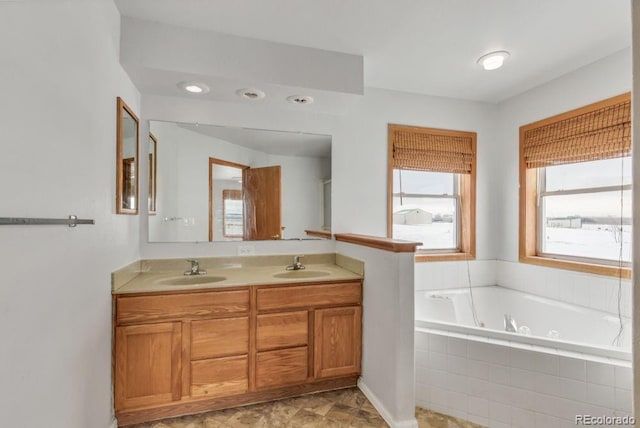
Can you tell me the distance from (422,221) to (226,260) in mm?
2022

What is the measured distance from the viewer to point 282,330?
206 cm

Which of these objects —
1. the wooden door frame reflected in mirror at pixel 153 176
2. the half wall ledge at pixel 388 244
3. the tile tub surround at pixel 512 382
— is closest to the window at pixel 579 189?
the tile tub surround at pixel 512 382

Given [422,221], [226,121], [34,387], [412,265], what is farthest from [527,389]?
[226,121]

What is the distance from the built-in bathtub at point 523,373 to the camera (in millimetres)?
1643

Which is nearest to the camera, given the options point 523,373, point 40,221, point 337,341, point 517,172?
point 40,221

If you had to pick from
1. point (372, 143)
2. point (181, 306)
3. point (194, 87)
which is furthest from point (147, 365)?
point (372, 143)

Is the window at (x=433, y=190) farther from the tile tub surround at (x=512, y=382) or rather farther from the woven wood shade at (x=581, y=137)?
the tile tub surround at (x=512, y=382)

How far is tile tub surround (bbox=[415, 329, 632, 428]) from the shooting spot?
163 centimetres

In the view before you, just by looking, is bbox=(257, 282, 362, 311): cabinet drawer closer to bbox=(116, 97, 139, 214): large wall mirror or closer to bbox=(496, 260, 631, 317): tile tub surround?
bbox=(116, 97, 139, 214): large wall mirror

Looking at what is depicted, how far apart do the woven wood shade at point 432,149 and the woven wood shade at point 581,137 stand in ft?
1.78

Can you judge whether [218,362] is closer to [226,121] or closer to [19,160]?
[19,160]

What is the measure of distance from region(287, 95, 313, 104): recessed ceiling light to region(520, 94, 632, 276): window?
2.25 metres

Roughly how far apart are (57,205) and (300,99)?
5.66 feet

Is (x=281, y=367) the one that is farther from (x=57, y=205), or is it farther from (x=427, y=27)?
(x=427, y=27)
